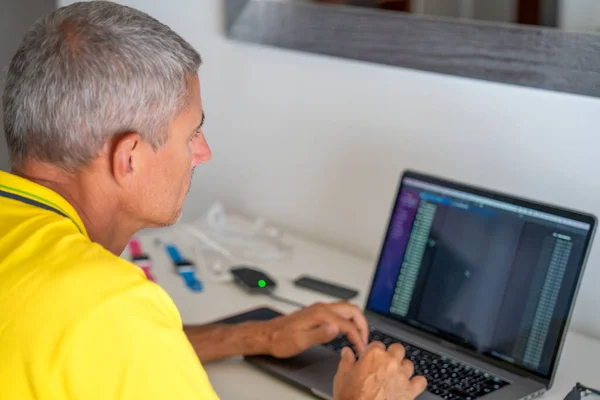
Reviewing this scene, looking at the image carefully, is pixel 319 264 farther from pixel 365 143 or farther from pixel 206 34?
pixel 206 34

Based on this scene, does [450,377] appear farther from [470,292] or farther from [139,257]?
[139,257]

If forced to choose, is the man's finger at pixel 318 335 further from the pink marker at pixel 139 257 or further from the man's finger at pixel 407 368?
the pink marker at pixel 139 257

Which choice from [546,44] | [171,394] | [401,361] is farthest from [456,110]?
[171,394]

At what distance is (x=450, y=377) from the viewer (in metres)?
1.39

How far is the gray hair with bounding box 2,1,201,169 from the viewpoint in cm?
103

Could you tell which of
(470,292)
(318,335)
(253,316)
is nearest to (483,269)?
(470,292)

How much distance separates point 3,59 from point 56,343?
1960 mm

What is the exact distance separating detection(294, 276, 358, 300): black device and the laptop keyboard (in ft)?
0.81

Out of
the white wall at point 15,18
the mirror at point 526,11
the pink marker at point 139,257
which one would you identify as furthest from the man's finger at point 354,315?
the white wall at point 15,18

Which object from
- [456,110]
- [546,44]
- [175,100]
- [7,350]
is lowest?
[7,350]

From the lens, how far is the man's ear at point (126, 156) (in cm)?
106

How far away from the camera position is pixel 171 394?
0.90 meters

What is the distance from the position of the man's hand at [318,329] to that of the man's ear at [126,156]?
49 centimetres

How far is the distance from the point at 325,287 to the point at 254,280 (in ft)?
0.49
